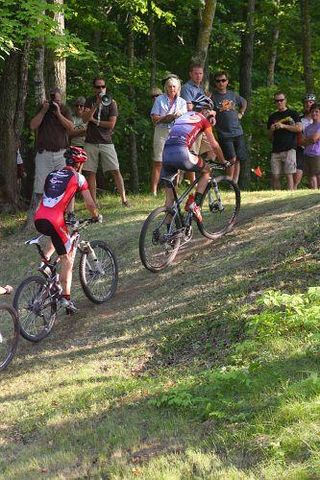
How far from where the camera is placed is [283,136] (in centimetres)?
1387

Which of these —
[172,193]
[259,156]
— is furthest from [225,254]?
[259,156]

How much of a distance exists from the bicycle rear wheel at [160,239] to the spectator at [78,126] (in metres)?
3.92

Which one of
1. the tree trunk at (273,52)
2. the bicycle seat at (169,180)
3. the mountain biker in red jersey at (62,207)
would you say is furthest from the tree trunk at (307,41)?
the mountain biker in red jersey at (62,207)

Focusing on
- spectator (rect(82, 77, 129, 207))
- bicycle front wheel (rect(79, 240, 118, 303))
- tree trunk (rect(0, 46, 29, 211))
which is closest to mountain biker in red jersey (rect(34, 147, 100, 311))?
bicycle front wheel (rect(79, 240, 118, 303))

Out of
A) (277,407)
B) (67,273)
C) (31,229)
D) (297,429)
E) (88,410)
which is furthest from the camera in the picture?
(31,229)

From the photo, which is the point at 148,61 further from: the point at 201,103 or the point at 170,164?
the point at 170,164

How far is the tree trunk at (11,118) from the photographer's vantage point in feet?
46.7

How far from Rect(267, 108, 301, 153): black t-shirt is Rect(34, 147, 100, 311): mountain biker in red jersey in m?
6.20

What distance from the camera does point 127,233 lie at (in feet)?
37.6

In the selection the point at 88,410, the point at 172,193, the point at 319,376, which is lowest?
the point at 88,410

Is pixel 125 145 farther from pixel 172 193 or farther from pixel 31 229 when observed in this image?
pixel 172 193

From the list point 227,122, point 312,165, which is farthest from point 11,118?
point 312,165

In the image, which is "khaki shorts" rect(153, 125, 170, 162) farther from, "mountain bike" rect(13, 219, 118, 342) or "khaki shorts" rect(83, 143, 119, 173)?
"mountain bike" rect(13, 219, 118, 342)

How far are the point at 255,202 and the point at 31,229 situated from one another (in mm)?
4075
